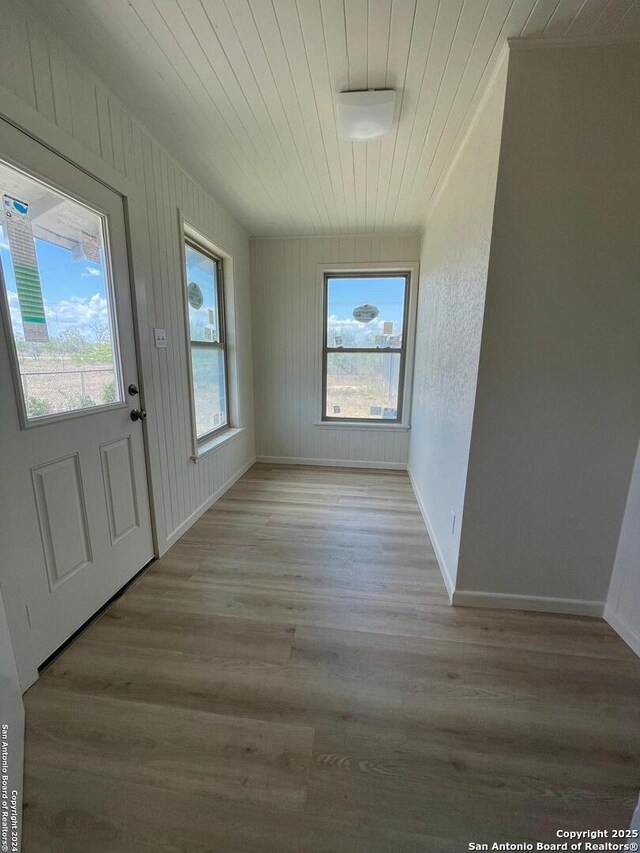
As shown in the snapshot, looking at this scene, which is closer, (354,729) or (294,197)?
(354,729)

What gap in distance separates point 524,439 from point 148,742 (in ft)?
6.40

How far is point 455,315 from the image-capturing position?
1.98 m

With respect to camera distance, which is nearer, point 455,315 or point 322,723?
point 322,723

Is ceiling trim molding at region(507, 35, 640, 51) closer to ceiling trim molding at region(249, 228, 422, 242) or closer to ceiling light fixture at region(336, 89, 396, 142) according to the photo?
ceiling light fixture at region(336, 89, 396, 142)

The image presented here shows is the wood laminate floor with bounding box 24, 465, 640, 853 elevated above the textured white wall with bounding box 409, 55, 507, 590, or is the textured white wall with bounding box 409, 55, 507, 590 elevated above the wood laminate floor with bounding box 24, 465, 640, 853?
the textured white wall with bounding box 409, 55, 507, 590

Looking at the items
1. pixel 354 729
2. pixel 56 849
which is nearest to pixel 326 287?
pixel 354 729

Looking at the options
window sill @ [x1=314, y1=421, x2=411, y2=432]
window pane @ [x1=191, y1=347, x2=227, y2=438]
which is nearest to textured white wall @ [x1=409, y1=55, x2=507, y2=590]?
window sill @ [x1=314, y1=421, x2=411, y2=432]

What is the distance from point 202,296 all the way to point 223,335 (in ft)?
1.56

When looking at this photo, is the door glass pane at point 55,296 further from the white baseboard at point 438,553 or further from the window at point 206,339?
the white baseboard at point 438,553

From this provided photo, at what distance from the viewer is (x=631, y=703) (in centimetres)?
127

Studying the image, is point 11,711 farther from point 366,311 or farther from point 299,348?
point 366,311

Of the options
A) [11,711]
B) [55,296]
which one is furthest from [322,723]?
[55,296]

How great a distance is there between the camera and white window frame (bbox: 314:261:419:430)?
3.50 metres

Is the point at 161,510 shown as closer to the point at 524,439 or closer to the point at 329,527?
the point at 329,527
